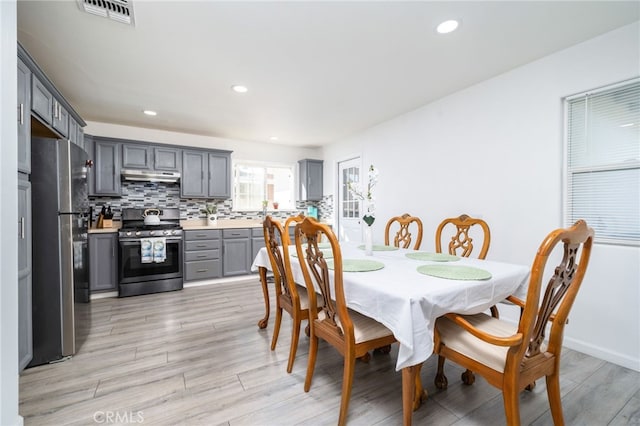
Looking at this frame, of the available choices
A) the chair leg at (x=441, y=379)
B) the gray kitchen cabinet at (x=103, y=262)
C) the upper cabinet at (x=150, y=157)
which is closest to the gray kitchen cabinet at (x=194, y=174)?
the upper cabinet at (x=150, y=157)

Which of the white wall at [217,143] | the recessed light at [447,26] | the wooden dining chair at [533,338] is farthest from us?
the white wall at [217,143]

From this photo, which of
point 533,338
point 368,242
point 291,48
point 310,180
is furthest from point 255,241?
point 533,338

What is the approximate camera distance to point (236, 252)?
4551 mm

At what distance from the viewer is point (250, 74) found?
2.69m

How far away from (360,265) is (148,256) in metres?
3.28

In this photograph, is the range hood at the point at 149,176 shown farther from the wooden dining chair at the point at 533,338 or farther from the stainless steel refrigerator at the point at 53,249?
the wooden dining chair at the point at 533,338

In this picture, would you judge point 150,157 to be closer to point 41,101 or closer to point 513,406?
point 41,101

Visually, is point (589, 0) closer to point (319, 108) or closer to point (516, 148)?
point (516, 148)

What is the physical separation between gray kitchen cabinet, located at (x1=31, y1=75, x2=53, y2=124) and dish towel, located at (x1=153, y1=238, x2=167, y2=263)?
195 centimetres

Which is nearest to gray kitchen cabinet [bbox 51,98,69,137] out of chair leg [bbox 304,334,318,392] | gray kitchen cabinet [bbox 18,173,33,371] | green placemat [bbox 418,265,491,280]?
gray kitchen cabinet [bbox 18,173,33,371]

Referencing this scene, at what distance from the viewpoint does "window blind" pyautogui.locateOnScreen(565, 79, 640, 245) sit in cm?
205

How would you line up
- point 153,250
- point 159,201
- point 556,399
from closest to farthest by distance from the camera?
point 556,399, point 153,250, point 159,201

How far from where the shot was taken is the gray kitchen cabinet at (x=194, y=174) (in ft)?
14.6

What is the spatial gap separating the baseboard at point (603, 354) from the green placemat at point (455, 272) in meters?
1.47
